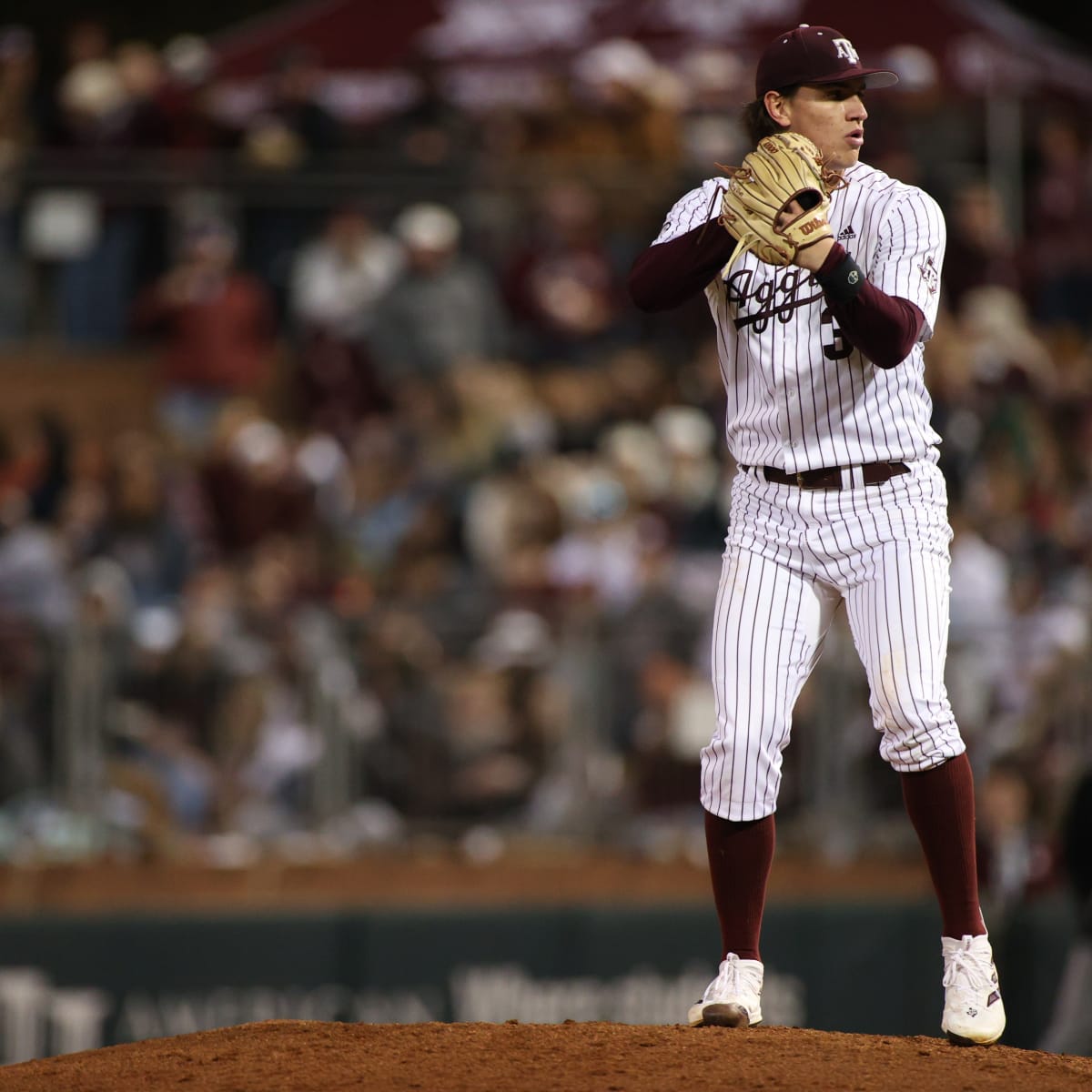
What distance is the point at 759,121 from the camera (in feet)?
16.1

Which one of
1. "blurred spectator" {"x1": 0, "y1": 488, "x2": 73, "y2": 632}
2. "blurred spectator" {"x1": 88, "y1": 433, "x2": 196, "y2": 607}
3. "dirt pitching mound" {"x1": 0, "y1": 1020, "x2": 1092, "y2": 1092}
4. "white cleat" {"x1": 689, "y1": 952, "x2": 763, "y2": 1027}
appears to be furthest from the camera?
"blurred spectator" {"x1": 88, "y1": 433, "x2": 196, "y2": 607}

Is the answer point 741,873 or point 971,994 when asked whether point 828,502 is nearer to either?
point 741,873

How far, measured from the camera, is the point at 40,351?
11508 mm

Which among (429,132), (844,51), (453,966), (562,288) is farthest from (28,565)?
(844,51)

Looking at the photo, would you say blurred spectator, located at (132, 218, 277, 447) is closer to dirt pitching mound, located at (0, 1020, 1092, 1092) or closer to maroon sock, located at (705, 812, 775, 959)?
dirt pitching mound, located at (0, 1020, 1092, 1092)

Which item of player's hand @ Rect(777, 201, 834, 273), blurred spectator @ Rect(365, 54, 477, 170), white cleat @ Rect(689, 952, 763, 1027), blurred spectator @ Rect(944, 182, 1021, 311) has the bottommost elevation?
white cleat @ Rect(689, 952, 763, 1027)

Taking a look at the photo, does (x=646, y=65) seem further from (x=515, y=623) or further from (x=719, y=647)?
(x=719, y=647)

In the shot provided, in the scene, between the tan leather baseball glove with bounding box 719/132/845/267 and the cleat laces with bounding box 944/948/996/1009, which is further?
the cleat laces with bounding box 944/948/996/1009

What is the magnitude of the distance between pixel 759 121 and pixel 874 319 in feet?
2.27

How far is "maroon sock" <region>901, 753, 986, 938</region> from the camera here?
4812 millimetres

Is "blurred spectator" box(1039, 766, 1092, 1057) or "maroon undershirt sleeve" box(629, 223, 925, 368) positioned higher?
"maroon undershirt sleeve" box(629, 223, 925, 368)

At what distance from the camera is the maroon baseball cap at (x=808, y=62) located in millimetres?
4750

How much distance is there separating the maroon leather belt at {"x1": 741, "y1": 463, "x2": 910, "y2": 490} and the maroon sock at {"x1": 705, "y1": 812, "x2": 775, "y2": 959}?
0.79 metres

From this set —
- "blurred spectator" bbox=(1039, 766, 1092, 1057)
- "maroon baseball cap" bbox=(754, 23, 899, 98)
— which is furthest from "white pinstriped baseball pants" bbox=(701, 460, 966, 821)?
"blurred spectator" bbox=(1039, 766, 1092, 1057)
